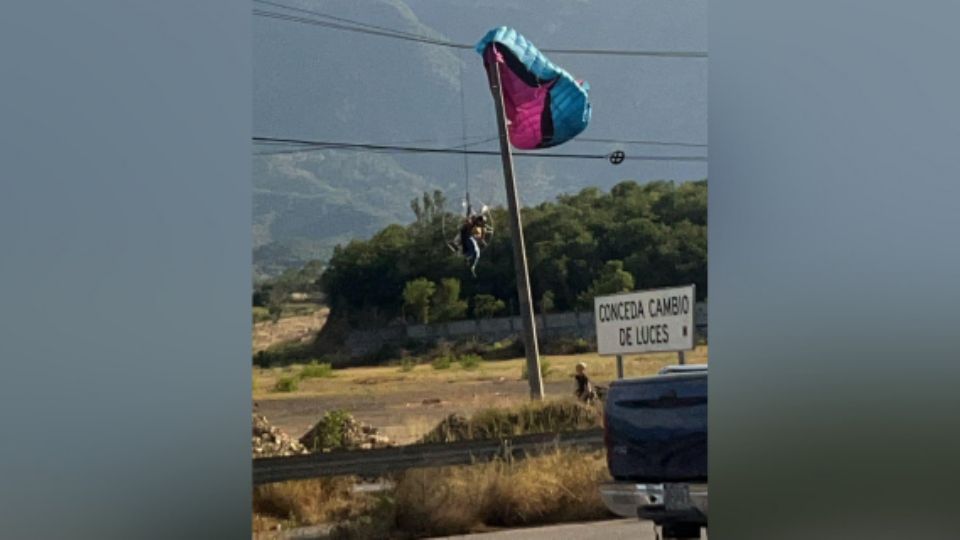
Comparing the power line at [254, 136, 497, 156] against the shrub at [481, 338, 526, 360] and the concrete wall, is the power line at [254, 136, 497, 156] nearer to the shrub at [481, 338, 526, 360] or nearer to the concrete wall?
the concrete wall

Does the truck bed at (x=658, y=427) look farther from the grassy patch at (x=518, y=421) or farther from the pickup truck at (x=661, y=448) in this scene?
the grassy patch at (x=518, y=421)

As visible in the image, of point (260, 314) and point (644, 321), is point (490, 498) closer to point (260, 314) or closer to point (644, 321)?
point (644, 321)

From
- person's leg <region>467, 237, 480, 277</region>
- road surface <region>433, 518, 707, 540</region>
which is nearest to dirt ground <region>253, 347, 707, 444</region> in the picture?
person's leg <region>467, 237, 480, 277</region>

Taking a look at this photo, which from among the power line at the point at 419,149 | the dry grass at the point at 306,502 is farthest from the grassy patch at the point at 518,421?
the power line at the point at 419,149

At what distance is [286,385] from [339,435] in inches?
12.4

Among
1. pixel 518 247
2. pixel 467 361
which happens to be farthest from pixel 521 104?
pixel 467 361

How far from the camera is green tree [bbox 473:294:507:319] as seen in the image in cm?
604

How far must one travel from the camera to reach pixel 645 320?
631 centimetres

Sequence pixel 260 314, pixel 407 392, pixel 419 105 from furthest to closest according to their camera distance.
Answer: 1. pixel 419 105
2. pixel 407 392
3. pixel 260 314
